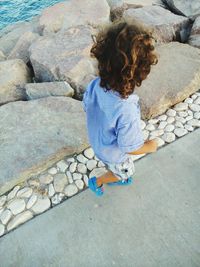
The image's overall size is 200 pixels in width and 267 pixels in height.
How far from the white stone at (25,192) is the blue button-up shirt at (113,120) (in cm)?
72

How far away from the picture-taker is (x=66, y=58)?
318cm

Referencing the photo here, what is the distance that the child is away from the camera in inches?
52.9

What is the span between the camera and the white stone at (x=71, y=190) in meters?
2.28

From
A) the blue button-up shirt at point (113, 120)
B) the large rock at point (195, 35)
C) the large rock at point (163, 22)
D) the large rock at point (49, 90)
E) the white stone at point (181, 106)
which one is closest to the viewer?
the blue button-up shirt at point (113, 120)

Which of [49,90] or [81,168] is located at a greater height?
[49,90]

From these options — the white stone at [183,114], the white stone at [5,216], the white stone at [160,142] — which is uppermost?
the white stone at [183,114]

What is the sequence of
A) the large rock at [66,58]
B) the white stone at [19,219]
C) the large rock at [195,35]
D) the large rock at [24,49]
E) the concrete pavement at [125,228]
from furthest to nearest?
1. the large rock at [24,49]
2. the large rock at [195,35]
3. the large rock at [66,58]
4. the white stone at [19,219]
5. the concrete pavement at [125,228]

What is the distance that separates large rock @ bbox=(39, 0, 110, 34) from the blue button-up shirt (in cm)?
237

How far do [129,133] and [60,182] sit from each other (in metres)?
0.94

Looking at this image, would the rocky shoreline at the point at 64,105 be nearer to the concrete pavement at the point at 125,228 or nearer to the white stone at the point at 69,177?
the white stone at the point at 69,177

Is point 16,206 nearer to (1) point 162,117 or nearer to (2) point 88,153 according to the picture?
(2) point 88,153

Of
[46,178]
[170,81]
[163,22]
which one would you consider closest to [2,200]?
[46,178]

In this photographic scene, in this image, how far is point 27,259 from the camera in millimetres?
1964

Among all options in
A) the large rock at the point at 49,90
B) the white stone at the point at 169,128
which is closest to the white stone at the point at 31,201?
the large rock at the point at 49,90
